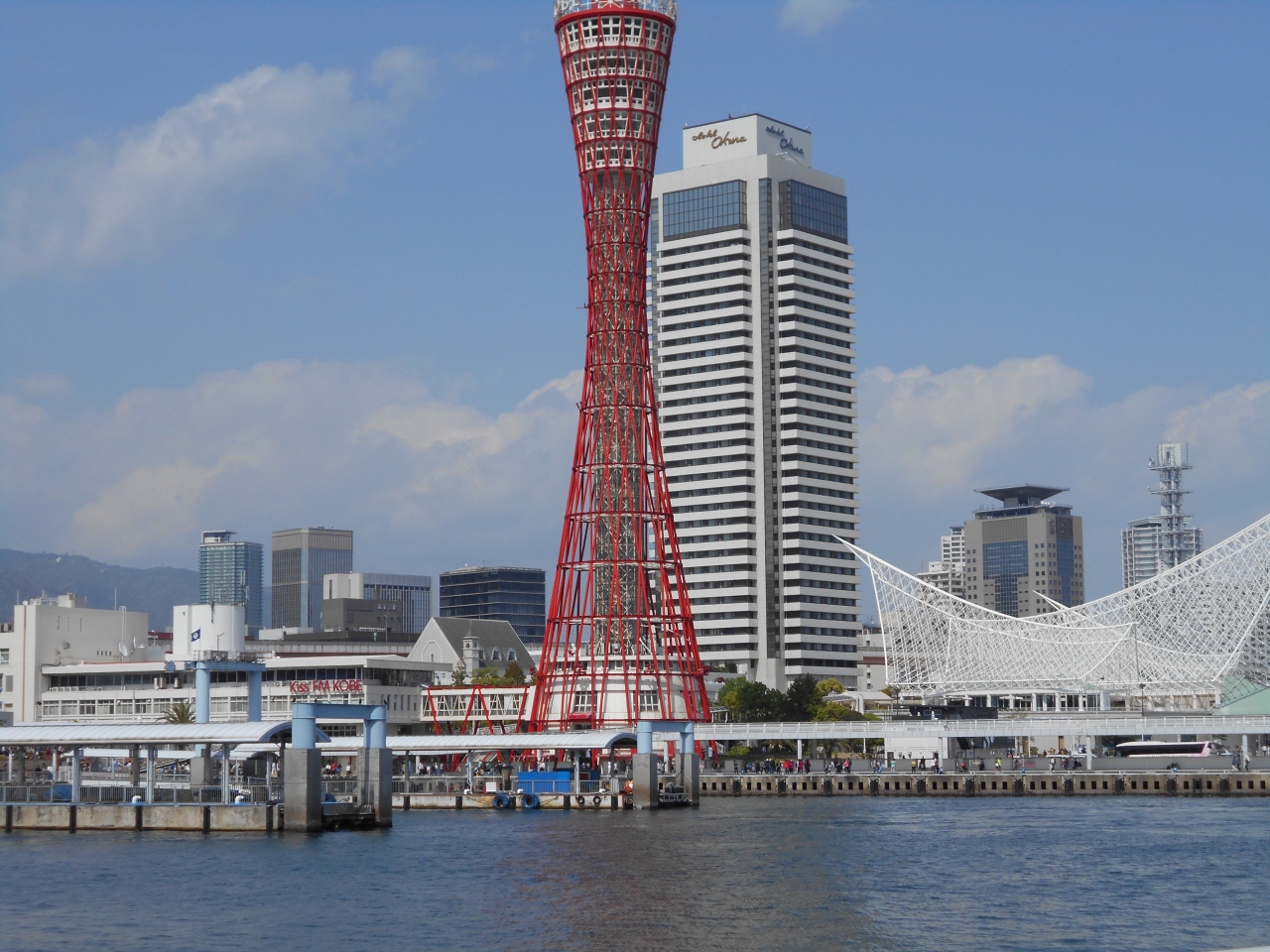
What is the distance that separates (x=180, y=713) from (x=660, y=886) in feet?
293

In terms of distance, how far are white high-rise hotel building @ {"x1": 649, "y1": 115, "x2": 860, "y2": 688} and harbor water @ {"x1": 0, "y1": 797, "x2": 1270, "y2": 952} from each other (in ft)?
360

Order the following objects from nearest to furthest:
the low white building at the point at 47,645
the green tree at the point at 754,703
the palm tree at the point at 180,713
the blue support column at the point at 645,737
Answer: the blue support column at the point at 645,737 < the palm tree at the point at 180,713 < the green tree at the point at 754,703 < the low white building at the point at 47,645

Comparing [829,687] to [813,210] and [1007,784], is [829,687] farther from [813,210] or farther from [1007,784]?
[1007,784]

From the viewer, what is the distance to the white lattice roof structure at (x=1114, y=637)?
12938 cm

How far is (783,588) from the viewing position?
19250 cm

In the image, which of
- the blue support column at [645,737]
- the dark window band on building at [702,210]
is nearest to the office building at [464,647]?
the dark window band on building at [702,210]

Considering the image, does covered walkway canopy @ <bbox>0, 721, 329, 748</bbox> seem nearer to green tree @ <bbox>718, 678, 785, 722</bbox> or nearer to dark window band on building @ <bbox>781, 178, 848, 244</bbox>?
green tree @ <bbox>718, 678, 785, 722</bbox>

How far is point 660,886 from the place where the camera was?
182ft

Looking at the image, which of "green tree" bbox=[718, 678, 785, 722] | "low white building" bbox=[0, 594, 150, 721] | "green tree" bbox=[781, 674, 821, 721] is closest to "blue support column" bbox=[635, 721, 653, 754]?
"green tree" bbox=[718, 678, 785, 722]

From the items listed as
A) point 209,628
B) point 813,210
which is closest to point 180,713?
point 209,628

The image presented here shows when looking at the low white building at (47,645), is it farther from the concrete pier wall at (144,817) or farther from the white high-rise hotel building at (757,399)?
the concrete pier wall at (144,817)

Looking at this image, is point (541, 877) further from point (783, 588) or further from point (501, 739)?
point (783, 588)

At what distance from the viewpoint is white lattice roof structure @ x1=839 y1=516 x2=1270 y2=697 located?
129 metres

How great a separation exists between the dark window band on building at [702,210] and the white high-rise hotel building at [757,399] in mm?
143
